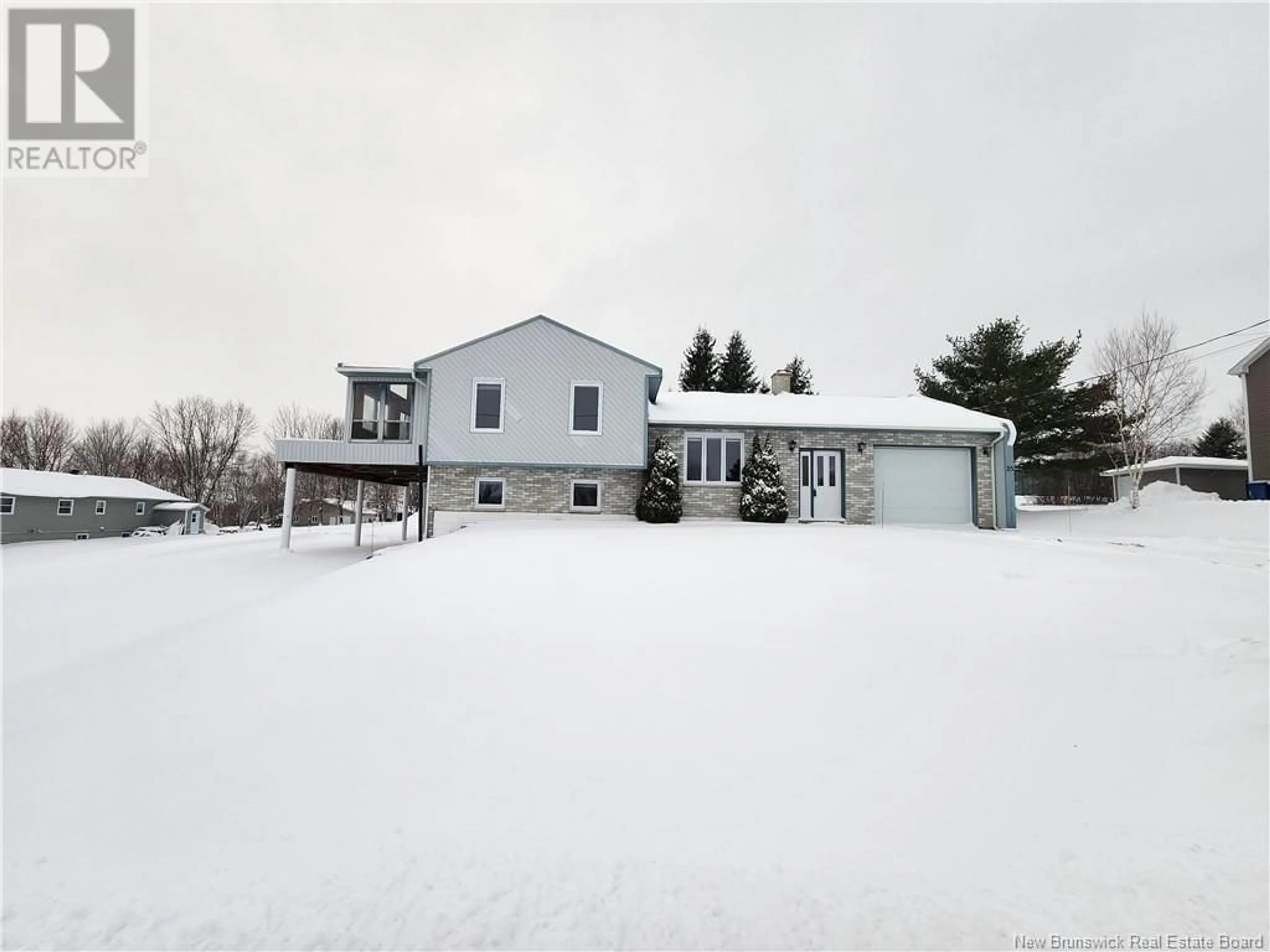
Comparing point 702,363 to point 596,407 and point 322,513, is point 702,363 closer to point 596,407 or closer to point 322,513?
point 596,407

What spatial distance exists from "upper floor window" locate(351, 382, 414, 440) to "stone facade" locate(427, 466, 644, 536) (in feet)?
6.62

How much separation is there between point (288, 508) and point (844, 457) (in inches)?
664

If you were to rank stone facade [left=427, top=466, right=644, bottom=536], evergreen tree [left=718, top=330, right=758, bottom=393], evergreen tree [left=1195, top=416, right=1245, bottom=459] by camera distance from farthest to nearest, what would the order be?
evergreen tree [left=718, top=330, right=758, bottom=393]
evergreen tree [left=1195, top=416, right=1245, bottom=459]
stone facade [left=427, top=466, right=644, bottom=536]

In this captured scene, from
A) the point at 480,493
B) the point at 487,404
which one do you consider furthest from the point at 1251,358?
the point at 480,493

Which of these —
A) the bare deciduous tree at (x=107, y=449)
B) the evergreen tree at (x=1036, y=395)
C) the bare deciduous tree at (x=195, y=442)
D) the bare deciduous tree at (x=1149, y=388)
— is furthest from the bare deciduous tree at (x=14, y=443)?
the bare deciduous tree at (x=1149, y=388)

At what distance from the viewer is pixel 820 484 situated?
1634 centimetres

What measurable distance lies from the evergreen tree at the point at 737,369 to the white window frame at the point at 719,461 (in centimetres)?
2181

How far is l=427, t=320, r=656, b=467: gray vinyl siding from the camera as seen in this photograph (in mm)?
15359

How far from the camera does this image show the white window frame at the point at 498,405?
50.5ft

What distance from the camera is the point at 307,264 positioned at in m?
18.8

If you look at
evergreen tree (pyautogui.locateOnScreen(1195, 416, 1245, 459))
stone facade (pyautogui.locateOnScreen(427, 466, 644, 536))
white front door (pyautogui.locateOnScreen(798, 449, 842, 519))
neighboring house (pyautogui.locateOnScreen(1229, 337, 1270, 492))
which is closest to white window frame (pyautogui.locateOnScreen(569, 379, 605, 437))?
stone facade (pyautogui.locateOnScreen(427, 466, 644, 536))

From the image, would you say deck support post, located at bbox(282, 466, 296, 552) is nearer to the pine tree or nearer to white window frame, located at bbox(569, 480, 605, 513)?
white window frame, located at bbox(569, 480, 605, 513)

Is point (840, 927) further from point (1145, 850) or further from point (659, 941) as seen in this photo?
point (1145, 850)

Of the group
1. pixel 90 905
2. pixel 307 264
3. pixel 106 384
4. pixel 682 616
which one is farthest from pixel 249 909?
pixel 106 384
